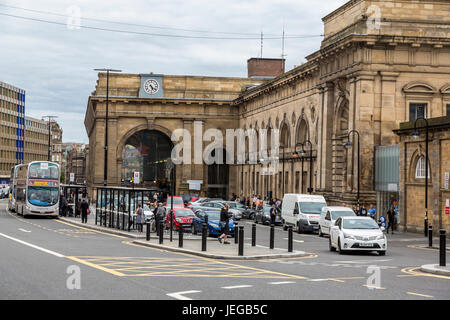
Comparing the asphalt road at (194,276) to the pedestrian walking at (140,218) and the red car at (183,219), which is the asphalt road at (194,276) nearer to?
the pedestrian walking at (140,218)

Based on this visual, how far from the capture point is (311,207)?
44.7 meters

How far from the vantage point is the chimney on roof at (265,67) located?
4142 inches

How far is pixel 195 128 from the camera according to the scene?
92.3 m

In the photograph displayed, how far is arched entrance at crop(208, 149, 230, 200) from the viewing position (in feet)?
306

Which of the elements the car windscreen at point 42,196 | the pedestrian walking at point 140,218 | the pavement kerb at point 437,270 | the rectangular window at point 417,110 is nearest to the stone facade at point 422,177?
the rectangular window at point 417,110

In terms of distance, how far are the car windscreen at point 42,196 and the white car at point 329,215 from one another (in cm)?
2092

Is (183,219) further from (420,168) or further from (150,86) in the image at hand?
(150,86)

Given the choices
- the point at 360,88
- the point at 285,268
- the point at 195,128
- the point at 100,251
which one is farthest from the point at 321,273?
the point at 195,128

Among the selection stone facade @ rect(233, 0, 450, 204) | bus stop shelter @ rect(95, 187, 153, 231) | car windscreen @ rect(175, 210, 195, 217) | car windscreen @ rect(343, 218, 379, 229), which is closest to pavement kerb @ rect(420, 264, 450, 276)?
car windscreen @ rect(343, 218, 379, 229)

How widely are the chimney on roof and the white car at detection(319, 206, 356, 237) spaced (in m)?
65.8

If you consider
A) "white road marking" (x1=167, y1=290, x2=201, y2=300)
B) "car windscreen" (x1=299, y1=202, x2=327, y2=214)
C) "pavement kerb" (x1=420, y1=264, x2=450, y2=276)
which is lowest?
"pavement kerb" (x1=420, y1=264, x2=450, y2=276)

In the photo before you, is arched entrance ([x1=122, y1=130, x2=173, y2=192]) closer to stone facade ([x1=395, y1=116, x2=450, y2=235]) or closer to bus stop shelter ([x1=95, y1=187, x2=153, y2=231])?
bus stop shelter ([x1=95, y1=187, x2=153, y2=231])

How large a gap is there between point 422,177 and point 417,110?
1017cm
